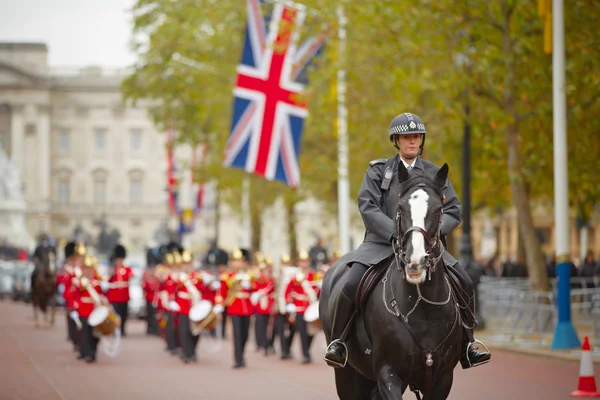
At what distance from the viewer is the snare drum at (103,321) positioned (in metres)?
20.4

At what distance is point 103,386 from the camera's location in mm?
16844

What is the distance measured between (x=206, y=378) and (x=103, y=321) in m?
2.77

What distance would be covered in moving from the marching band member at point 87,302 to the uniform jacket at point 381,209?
1183 cm

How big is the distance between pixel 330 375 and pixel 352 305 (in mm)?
8865

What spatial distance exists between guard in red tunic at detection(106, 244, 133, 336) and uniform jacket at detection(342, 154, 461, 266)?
1607 cm

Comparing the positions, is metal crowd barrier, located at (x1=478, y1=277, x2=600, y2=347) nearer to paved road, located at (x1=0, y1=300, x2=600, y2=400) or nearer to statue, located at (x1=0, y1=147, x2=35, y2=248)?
paved road, located at (x1=0, y1=300, x2=600, y2=400)

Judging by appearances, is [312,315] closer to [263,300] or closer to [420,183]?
[263,300]

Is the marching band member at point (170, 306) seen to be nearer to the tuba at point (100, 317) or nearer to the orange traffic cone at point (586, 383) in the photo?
the tuba at point (100, 317)

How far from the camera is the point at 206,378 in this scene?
18.3 meters

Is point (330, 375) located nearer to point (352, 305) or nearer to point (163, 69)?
point (352, 305)

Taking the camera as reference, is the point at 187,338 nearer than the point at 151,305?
Yes

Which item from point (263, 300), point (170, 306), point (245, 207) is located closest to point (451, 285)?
point (263, 300)

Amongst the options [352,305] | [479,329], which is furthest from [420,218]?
[479,329]

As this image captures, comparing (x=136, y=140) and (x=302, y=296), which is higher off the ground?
(x=136, y=140)
